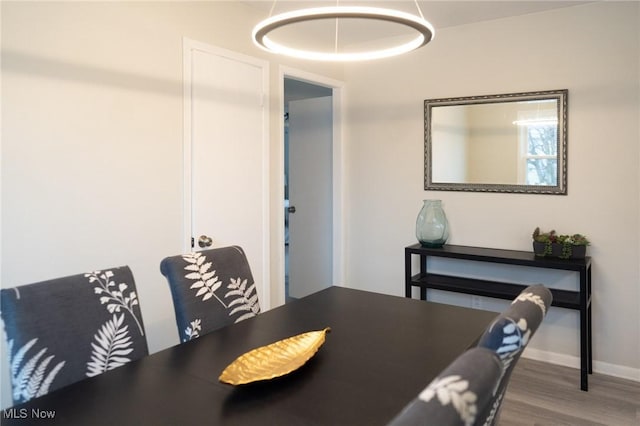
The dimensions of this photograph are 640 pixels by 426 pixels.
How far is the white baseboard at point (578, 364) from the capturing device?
313 centimetres

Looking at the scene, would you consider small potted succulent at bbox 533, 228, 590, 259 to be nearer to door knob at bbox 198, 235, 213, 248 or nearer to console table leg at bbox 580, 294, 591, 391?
console table leg at bbox 580, 294, 591, 391

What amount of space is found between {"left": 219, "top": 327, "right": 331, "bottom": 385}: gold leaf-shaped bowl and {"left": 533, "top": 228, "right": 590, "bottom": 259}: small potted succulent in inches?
85.8

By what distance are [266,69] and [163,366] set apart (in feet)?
8.14

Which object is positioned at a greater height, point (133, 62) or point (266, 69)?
point (266, 69)

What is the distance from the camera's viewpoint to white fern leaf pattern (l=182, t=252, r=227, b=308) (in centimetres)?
199

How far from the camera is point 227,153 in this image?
3113 mm

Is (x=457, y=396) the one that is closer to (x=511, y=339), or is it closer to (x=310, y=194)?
(x=511, y=339)

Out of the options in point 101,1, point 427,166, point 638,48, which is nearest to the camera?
point 101,1

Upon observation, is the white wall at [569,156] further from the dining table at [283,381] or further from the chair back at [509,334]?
the chair back at [509,334]

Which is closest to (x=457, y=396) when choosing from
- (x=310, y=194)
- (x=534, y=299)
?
(x=534, y=299)

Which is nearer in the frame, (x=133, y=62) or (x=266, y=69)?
(x=133, y=62)

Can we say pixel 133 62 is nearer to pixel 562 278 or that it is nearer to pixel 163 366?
pixel 163 366

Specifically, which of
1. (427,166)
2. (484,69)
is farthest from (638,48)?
(427,166)

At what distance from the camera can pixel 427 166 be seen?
3.87 meters
